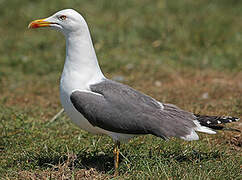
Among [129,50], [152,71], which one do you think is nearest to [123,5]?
[129,50]

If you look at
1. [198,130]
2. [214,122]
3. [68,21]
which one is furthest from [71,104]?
[214,122]

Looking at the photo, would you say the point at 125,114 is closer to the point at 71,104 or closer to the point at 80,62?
the point at 71,104

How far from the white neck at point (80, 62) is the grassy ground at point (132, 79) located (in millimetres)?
689

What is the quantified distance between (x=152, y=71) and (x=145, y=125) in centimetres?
392

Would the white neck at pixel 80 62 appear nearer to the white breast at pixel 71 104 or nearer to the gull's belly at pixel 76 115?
the white breast at pixel 71 104

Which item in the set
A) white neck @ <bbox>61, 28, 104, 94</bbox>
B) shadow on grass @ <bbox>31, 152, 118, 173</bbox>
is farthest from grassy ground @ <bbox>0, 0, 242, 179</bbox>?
white neck @ <bbox>61, 28, 104, 94</bbox>

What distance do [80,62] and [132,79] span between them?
11.2ft

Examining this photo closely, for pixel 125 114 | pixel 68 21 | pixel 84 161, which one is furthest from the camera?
pixel 84 161

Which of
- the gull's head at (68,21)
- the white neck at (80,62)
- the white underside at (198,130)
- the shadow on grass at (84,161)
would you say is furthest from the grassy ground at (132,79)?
the gull's head at (68,21)

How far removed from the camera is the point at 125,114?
4.41 m

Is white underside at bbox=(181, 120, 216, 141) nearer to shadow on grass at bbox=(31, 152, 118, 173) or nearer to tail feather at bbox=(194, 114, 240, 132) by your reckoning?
tail feather at bbox=(194, 114, 240, 132)

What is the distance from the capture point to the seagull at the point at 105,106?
4.37 metres

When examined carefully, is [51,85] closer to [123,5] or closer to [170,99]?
[170,99]

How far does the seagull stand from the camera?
4371 millimetres
